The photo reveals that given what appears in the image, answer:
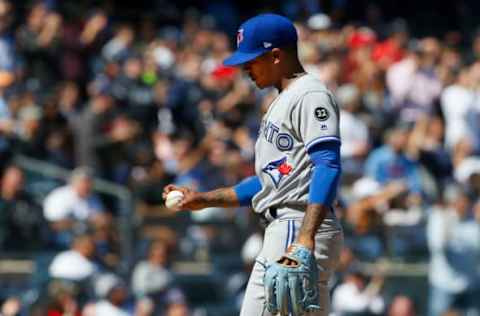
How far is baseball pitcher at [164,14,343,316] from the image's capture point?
17.6 feet

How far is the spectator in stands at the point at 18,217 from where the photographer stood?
37.0ft

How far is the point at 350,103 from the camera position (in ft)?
46.2

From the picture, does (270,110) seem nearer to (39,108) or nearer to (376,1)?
(39,108)

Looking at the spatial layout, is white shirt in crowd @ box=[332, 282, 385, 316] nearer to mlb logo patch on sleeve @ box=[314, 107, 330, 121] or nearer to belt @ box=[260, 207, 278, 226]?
belt @ box=[260, 207, 278, 226]

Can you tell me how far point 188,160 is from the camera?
13.4 m

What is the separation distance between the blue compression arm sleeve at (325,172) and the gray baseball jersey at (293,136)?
0.04m

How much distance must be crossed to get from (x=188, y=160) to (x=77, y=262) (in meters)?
2.47

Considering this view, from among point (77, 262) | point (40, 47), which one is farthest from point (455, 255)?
point (40, 47)

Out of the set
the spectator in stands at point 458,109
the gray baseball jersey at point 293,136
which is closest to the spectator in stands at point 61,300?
the gray baseball jersey at point 293,136

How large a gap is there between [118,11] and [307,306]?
12.5 metres

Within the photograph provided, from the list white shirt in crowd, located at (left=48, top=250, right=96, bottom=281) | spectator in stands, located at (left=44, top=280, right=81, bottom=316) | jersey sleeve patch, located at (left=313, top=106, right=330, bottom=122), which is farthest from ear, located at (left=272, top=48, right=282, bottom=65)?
white shirt in crowd, located at (left=48, top=250, right=96, bottom=281)

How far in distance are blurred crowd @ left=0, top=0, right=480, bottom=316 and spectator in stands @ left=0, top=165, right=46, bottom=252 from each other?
0.04 ft

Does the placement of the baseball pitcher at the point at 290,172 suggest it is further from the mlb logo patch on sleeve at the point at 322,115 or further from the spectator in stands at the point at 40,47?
the spectator in stands at the point at 40,47

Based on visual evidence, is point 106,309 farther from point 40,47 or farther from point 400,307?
point 40,47
